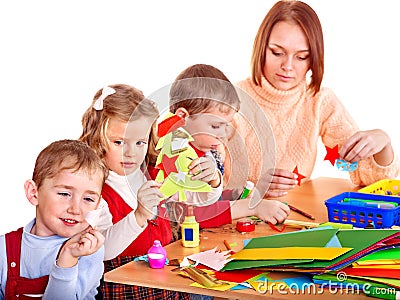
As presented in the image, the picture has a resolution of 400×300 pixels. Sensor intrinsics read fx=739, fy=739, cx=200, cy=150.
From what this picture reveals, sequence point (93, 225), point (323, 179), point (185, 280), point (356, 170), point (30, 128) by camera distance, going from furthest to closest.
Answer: point (30, 128) < point (323, 179) < point (356, 170) < point (93, 225) < point (185, 280)

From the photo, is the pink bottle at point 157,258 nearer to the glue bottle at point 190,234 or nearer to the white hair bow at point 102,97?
the glue bottle at point 190,234

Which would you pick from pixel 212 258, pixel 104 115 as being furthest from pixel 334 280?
pixel 104 115

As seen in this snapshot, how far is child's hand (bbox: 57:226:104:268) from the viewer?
173cm

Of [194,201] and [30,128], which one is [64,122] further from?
[194,201]

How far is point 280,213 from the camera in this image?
2.04m

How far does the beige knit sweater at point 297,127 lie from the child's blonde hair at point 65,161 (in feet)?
2.62

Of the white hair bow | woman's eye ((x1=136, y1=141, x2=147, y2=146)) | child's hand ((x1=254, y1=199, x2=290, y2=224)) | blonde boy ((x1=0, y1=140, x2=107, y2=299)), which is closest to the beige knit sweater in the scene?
child's hand ((x1=254, y1=199, x2=290, y2=224))

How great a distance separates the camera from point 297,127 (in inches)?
110

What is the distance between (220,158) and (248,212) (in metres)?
0.19

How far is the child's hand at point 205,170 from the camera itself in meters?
1.80

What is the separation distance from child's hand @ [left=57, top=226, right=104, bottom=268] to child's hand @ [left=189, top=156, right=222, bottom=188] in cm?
27

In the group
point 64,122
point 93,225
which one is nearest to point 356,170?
point 93,225

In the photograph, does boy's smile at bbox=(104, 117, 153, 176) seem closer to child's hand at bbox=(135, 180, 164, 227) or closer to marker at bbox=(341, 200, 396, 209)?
child's hand at bbox=(135, 180, 164, 227)

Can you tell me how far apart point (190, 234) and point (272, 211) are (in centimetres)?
32
